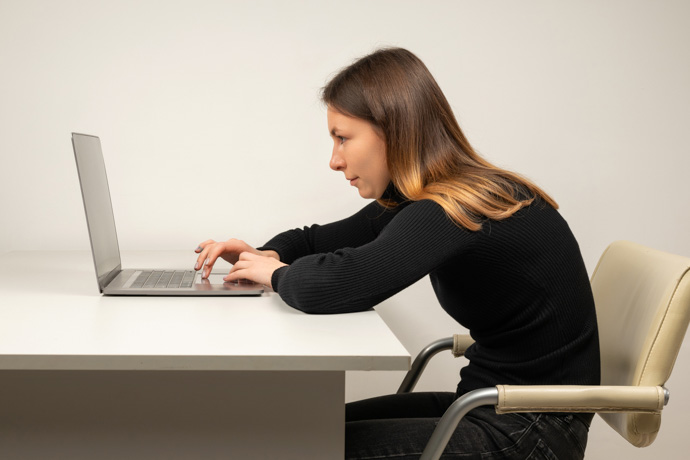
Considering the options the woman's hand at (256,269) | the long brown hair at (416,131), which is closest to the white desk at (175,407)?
the woman's hand at (256,269)

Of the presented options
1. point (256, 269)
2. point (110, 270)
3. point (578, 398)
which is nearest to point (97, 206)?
point (110, 270)

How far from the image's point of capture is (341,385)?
3.77ft

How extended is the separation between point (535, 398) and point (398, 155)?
0.48 m

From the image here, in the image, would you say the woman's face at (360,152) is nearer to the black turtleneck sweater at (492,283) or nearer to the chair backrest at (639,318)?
the black turtleneck sweater at (492,283)

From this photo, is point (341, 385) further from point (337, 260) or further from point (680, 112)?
point (680, 112)

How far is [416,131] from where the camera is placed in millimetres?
1320

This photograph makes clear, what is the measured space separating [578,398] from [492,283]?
0.23 metres

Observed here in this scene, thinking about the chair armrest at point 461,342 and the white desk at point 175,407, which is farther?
the chair armrest at point 461,342

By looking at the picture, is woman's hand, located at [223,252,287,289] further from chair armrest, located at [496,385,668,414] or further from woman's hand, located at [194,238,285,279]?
chair armrest, located at [496,385,668,414]

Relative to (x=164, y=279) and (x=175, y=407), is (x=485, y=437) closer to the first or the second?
(x=175, y=407)

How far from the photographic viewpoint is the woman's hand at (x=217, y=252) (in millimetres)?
1529

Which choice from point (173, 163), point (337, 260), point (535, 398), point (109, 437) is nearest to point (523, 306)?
point (535, 398)

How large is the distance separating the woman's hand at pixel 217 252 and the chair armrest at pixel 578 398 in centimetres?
60

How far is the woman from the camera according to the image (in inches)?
46.1
